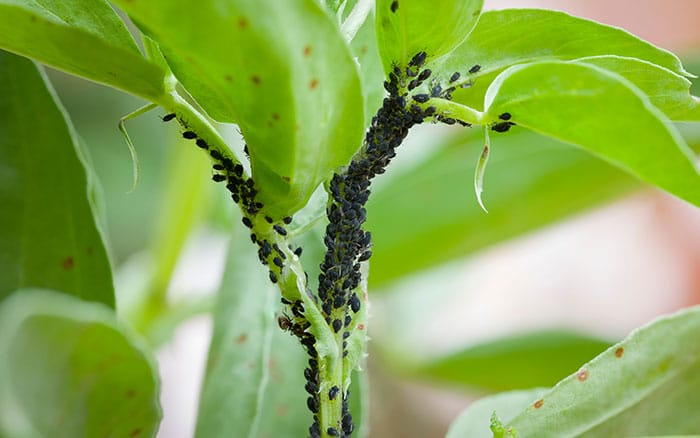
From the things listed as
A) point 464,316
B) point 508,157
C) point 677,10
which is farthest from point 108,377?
point 677,10

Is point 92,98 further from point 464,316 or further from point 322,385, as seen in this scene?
point 322,385

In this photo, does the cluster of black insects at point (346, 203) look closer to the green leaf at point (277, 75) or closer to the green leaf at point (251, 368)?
the green leaf at point (277, 75)

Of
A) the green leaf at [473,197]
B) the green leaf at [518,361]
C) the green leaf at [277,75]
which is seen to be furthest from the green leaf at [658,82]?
the green leaf at [518,361]

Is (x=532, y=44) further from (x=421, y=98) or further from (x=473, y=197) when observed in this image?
(x=473, y=197)

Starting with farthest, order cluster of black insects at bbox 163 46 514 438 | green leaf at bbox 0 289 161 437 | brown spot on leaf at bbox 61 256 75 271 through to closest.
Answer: brown spot on leaf at bbox 61 256 75 271
cluster of black insects at bbox 163 46 514 438
green leaf at bbox 0 289 161 437

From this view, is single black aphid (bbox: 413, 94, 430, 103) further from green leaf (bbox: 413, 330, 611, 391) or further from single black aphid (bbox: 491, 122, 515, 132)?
green leaf (bbox: 413, 330, 611, 391)

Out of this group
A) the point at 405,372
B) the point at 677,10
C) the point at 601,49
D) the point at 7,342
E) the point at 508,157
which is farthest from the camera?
the point at 677,10

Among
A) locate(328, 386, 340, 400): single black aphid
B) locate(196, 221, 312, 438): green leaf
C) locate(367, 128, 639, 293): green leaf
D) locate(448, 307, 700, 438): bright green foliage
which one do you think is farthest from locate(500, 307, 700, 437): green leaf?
locate(367, 128, 639, 293): green leaf
